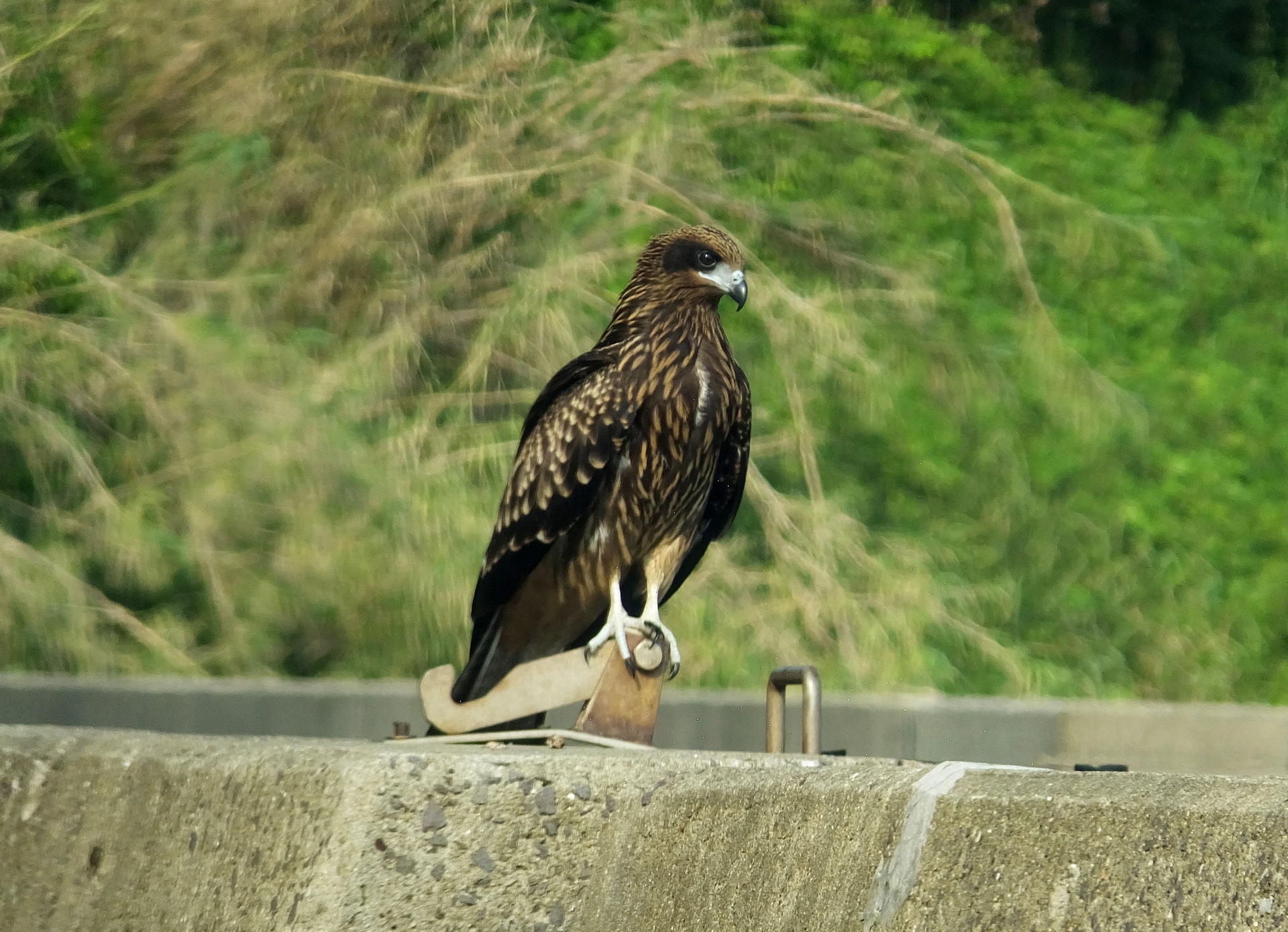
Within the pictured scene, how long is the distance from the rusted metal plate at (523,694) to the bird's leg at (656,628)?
264 millimetres

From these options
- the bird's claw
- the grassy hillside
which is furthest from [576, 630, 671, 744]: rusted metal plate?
the grassy hillside

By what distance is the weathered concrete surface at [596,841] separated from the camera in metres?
1.16

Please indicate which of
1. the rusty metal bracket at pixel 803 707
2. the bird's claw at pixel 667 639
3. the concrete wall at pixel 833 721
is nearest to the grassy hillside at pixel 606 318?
the concrete wall at pixel 833 721

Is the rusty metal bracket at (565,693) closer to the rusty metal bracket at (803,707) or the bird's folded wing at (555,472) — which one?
the rusty metal bracket at (803,707)

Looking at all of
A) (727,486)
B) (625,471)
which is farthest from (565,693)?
(727,486)

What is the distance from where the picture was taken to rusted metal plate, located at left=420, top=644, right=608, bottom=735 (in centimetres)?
241

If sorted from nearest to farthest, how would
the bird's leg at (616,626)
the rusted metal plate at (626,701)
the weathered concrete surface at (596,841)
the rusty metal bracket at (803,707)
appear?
the weathered concrete surface at (596,841), the rusty metal bracket at (803,707), the rusted metal plate at (626,701), the bird's leg at (616,626)

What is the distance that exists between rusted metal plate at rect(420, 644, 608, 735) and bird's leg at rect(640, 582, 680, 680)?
10.4 inches

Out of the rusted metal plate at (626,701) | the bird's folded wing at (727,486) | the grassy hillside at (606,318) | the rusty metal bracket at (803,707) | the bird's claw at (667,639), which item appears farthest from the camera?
the grassy hillside at (606,318)

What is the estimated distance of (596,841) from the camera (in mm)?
1775

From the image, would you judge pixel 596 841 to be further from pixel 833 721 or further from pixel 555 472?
pixel 833 721

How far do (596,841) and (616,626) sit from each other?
113 cm

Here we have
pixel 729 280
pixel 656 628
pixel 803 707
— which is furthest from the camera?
pixel 729 280

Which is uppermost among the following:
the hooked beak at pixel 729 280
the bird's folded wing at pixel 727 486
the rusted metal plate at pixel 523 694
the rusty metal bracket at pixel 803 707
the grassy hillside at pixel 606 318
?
the rusty metal bracket at pixel 803 707
